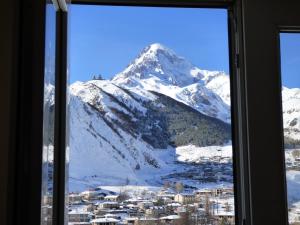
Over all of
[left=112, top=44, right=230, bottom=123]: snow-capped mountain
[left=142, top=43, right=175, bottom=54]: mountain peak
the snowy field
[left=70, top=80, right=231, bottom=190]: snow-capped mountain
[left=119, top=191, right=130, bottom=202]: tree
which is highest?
[left=142, top=43, right=175, bottom=54]: mountain peak

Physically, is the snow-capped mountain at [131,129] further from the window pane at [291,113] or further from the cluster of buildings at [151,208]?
the window pane at [291,113]

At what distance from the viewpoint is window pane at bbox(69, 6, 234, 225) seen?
2002mm

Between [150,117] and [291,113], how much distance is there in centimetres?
72

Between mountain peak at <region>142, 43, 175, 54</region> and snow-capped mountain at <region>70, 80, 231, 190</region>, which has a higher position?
mountain peak at <region>142, 43, 175, 54</region>

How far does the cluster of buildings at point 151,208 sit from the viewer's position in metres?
1.98

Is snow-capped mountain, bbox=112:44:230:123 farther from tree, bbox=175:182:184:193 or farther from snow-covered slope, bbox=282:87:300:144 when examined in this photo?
tree, bbox=175:182:184:193

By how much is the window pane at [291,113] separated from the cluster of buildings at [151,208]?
31cm

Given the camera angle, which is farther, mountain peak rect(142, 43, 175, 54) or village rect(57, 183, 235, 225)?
mountain peak rect(142, 43, 175, 54)

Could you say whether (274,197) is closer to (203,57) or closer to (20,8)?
(203,57)

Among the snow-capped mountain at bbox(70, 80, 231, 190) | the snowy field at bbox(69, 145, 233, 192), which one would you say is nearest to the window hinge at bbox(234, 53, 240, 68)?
the snow-capped mountain at bbox(70, 80, 231, 190)

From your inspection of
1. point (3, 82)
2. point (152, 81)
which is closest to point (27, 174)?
point (3, 82)

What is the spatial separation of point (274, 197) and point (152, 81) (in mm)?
839

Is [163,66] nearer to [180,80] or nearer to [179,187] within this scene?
[180,80]

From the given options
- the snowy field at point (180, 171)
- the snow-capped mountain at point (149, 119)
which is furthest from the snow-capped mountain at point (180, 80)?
the snowy field at point (180, 171)
